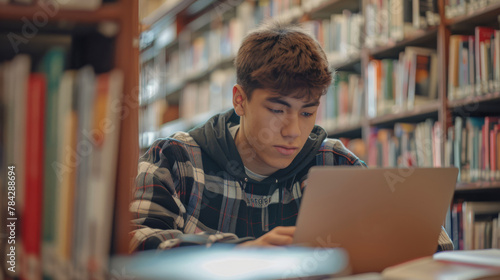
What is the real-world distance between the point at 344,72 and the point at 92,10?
7.82 feet

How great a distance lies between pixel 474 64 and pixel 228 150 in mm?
1256

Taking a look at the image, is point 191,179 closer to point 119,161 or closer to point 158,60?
point 119,161

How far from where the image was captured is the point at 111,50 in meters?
0.69

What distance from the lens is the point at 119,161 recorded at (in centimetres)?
67

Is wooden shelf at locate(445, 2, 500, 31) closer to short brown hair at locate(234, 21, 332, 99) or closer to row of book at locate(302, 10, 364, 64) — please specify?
row of book at locate(302, 10, 364, 64)

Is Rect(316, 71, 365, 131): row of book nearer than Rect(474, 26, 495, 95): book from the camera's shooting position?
No

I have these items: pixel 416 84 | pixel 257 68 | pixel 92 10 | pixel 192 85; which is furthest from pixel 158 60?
pixel 92 10

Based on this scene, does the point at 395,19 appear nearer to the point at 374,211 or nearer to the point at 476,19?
the point at 476,19

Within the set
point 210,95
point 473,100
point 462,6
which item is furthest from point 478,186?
point 210,95

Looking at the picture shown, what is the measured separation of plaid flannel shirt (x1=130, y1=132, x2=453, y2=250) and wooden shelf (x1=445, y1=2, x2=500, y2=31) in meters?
1.01

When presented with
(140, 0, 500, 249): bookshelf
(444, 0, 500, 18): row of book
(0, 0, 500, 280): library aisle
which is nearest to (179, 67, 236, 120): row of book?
→ (0, 0, 500, 280): library aisle

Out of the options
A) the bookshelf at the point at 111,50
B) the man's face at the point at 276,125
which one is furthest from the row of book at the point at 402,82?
the bookshelf at the point at 111,50

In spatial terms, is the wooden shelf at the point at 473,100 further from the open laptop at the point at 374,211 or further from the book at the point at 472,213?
the open laptop at the point at 374,211

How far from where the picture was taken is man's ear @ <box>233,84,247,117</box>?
4.90 ft
